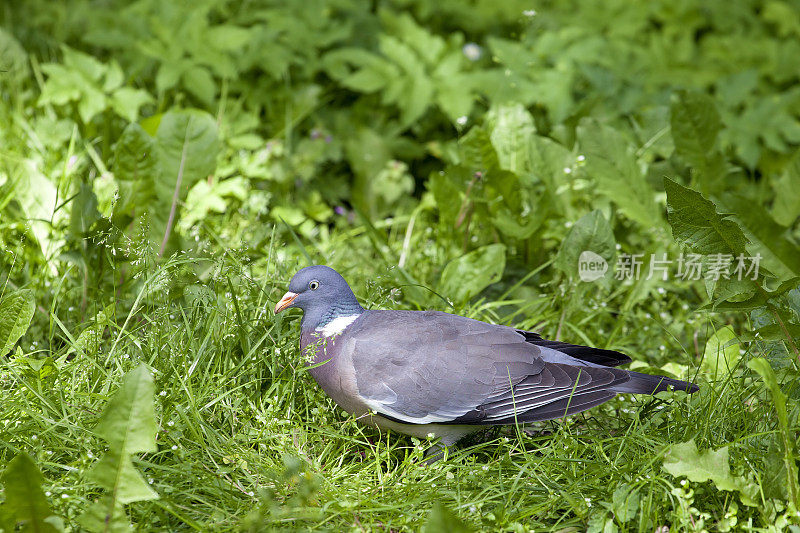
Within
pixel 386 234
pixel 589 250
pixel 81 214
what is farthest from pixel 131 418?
pixel 386 234

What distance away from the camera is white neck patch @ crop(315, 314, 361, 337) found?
7.60 ft

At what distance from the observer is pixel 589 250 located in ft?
9.30

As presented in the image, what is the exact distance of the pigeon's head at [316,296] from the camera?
7.66 feet

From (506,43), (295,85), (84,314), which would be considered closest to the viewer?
(84,314)

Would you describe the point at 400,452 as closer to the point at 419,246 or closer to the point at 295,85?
the point at 419,246

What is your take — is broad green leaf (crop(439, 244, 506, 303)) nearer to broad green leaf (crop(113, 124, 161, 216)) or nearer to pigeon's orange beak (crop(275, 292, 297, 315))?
pigeon's orange beak (crop(275, 292, 297, 315))

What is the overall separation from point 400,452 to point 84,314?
1184mm

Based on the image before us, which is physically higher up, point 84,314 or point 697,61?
point 697,61

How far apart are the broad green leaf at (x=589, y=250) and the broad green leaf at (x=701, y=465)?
1.04m

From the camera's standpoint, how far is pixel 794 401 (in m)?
2.08

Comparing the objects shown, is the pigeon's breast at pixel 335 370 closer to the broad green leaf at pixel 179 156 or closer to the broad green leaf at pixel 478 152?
the broad green leaf at pixel 179 156

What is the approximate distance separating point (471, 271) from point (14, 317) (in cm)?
153

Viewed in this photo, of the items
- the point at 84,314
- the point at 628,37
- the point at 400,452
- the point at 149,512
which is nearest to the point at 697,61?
the point at 628,37

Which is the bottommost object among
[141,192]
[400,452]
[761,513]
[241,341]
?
[400,452]
